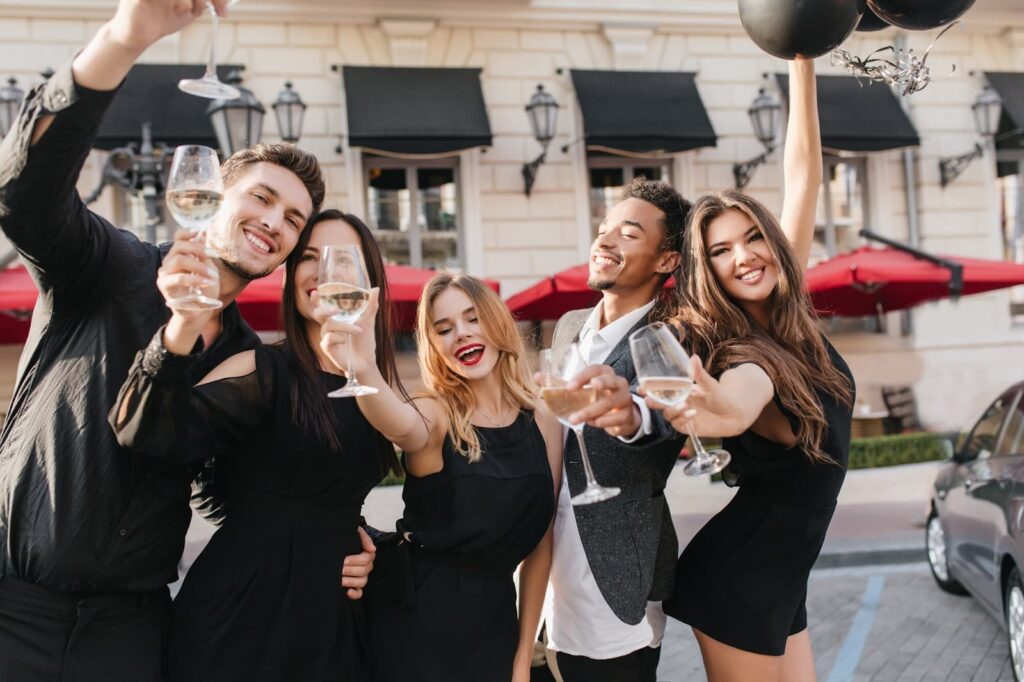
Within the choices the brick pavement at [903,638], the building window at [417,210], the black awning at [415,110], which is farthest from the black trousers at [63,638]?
the building window at [417,210]

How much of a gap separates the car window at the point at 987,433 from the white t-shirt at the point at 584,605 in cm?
370

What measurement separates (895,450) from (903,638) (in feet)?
17.5

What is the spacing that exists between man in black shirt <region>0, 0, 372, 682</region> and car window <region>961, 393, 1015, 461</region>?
5011 millimetres

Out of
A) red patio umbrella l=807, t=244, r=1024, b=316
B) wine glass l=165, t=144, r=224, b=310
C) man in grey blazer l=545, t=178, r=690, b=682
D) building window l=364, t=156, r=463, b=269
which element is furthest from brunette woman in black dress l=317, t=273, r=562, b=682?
building window l=364, t=156, r=463, b=269

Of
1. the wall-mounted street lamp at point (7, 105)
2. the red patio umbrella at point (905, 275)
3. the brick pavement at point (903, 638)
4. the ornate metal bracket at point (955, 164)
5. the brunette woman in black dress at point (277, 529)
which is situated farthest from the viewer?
the ornate metal bracket at point (955, 164)

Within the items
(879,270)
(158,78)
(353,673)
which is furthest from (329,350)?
(158,78)

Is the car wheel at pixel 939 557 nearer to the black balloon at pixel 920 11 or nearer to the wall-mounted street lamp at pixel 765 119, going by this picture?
the black balloon at pixel 920 11

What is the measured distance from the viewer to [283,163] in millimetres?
2359

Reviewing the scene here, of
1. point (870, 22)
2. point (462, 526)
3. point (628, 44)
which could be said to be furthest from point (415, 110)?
point (462, 526)

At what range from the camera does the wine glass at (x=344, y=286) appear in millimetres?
1847

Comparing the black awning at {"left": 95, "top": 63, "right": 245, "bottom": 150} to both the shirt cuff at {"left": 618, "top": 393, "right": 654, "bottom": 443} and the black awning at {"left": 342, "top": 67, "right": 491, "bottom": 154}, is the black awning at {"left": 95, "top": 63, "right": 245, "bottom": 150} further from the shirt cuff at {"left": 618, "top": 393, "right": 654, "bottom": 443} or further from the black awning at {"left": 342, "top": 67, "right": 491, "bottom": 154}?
the shirt cuff at {"left": 618, "top": 393, "right": 654, "bottom": 443}

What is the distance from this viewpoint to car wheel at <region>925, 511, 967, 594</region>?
6066 mm

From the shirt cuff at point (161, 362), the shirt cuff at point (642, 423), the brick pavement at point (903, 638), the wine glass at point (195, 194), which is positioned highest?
the wine glass at point (195, 194)

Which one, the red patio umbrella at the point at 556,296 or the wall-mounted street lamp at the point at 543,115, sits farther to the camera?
the wall-mounted street lamp at the point at 543,115
